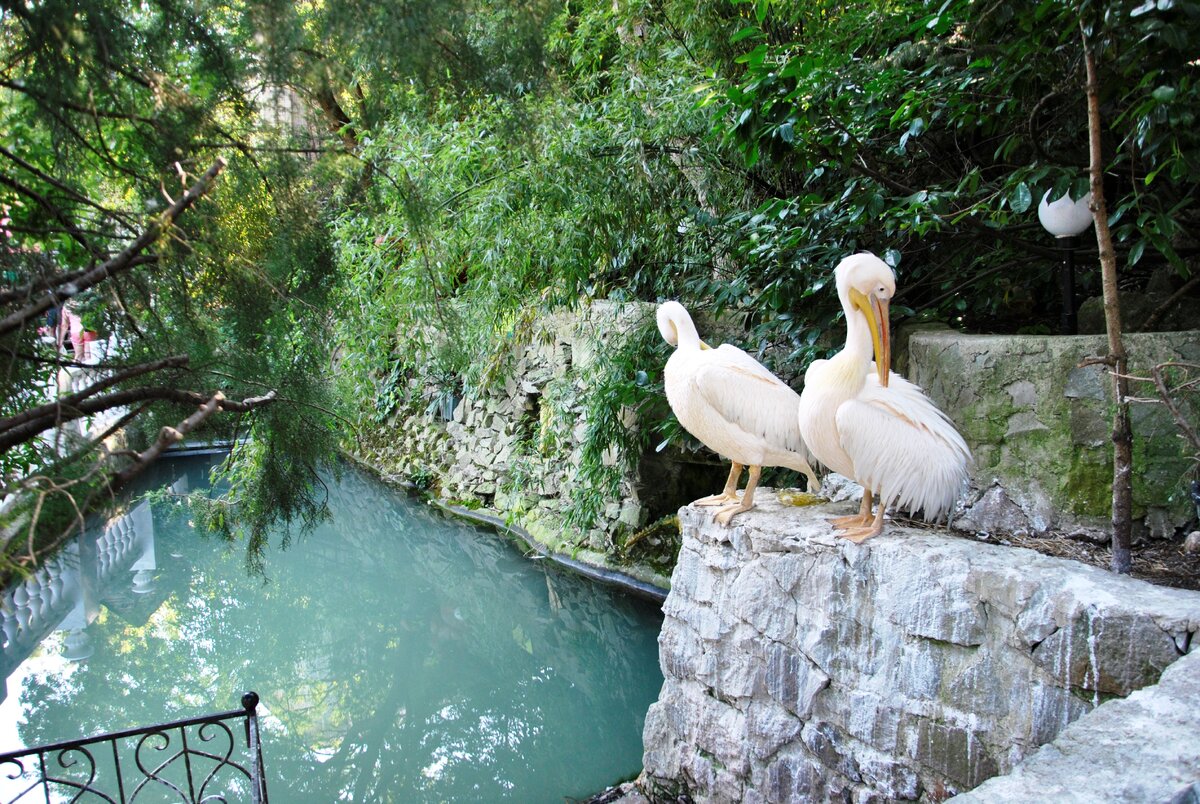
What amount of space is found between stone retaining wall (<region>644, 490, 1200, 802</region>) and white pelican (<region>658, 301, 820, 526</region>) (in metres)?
0.17

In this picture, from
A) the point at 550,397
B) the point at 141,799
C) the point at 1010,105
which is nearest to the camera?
the point at 1010,105

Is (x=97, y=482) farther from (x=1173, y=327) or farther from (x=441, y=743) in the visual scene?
(x=1173, y=327)

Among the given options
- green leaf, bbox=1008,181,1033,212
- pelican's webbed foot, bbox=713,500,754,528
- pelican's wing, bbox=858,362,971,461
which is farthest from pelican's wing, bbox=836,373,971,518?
green leaf, bbox=1008,181,1033,212

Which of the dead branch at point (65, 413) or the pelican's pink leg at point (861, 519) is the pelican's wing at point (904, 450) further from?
the dead branch at point (65, 413)

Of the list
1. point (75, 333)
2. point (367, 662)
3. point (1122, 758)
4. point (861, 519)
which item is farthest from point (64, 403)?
point (367, 662)

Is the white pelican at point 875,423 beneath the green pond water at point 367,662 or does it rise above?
above

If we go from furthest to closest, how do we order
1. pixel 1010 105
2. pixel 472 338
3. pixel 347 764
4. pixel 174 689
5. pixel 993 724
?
pixel 472 338 → pixel 174 689 → pixel 347 764 → pixel 1010 105 → pixel 993 724

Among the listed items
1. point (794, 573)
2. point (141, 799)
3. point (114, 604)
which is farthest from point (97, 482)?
point (114, 604)

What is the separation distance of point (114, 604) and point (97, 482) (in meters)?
4.95

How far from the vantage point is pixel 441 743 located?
12.7ft

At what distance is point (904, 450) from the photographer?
213cm

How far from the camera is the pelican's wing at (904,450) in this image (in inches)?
83.4

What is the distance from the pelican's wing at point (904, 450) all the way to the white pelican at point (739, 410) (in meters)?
0.41

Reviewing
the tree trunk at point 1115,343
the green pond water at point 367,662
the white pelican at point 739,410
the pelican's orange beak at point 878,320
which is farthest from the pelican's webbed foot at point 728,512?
the green pond water at point 367,662
